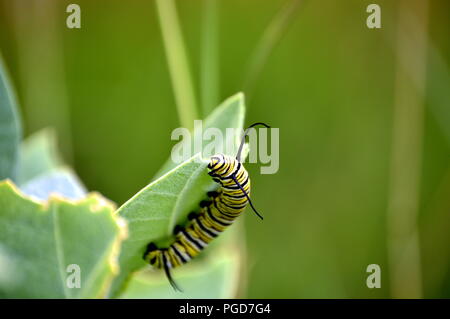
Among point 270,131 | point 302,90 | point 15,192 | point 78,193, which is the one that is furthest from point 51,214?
point 302,90

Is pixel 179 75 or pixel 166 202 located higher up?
pixel 179 75

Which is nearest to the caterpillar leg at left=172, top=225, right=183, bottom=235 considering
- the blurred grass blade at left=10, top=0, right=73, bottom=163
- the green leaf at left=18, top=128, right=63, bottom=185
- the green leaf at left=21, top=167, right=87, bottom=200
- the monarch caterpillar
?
the monarch caterpillar

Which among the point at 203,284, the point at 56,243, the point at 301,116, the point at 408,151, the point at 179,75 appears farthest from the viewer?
the point at 301,116

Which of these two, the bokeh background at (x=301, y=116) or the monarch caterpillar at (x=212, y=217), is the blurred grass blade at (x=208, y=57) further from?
the bokeh background at (x=301, y=116)

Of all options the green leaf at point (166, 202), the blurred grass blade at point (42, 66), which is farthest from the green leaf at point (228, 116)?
the blurred grass blade at point (42, 66)

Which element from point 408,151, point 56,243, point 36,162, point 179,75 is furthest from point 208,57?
point 408,151

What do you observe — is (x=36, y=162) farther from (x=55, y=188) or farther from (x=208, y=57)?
(x=208, y=57)

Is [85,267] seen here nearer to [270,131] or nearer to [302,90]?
[270,131]
